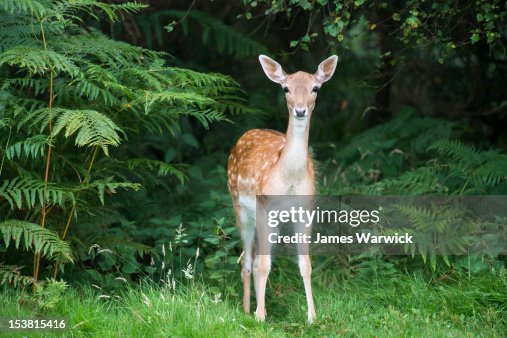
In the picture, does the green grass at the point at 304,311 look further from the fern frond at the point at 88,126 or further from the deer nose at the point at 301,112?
the deer nose at the point at 301,112

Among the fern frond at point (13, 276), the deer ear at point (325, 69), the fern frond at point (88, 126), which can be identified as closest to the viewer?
the fern frond at point (88, 126)

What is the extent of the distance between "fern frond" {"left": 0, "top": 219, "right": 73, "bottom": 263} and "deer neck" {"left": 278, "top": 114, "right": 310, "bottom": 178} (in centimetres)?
149

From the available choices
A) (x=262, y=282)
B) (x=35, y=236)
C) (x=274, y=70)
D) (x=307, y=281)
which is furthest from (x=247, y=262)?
(x=35, y=236)

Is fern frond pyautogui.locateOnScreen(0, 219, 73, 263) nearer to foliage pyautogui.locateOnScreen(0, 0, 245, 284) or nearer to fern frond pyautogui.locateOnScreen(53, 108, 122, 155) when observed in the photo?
foliage pyautogui.locateOnScreen(0, 0, 245, 284)

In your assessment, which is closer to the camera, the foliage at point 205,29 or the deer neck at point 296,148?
the deer neck at point 296,148

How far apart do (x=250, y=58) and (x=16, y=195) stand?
5467 mm

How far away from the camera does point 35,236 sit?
15.9 ft

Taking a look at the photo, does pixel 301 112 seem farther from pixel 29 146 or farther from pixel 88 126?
pixel 29 146

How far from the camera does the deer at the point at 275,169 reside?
520 cm

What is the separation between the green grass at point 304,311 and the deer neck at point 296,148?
0.91m

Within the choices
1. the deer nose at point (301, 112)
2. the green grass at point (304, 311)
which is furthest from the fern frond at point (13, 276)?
the deer nose at point (301, 112)

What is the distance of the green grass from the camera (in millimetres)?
4691

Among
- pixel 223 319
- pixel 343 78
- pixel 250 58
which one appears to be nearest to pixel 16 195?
pixel 223 319

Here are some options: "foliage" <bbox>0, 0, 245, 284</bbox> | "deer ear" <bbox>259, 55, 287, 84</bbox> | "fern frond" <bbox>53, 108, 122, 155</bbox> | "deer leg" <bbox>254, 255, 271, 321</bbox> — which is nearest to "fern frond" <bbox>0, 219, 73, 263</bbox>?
"foliage" <bbox>0, 0, 245, 284</bbox>
